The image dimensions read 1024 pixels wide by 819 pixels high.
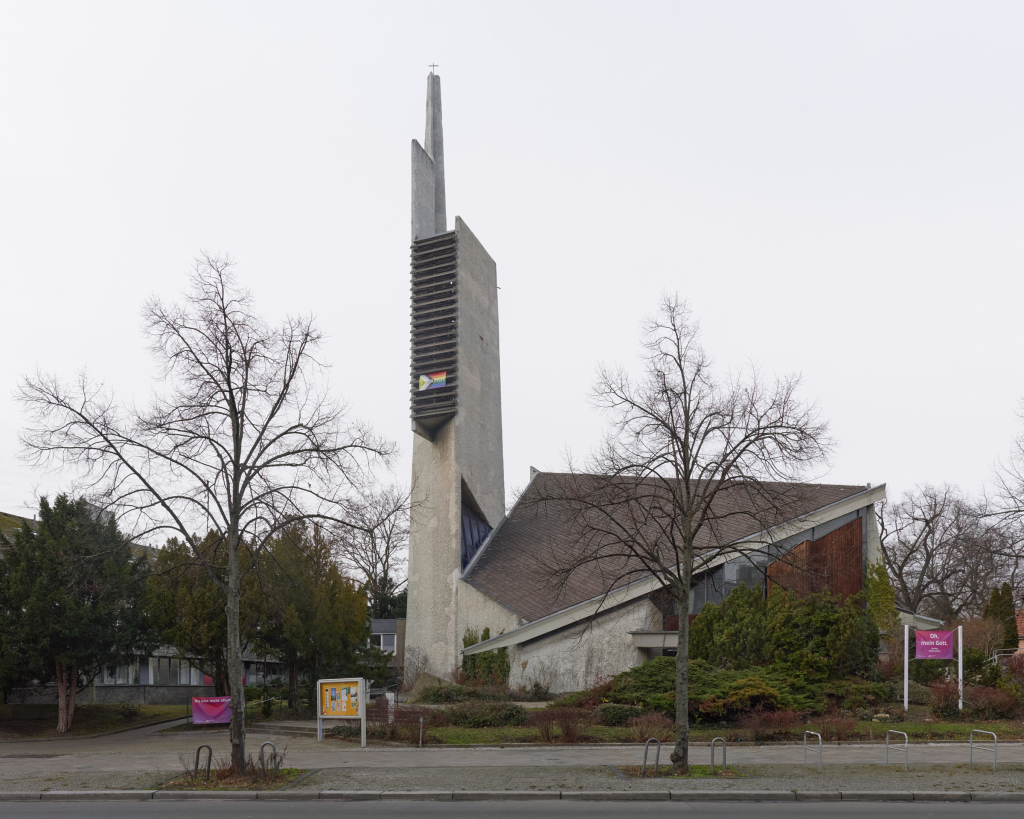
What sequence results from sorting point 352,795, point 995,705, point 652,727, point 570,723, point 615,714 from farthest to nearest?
point 995,705, point 615,714, point 652,727, point 570,723, point 352,795

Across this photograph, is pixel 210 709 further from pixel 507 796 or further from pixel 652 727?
pixel 507 796

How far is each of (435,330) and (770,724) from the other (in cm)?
2134

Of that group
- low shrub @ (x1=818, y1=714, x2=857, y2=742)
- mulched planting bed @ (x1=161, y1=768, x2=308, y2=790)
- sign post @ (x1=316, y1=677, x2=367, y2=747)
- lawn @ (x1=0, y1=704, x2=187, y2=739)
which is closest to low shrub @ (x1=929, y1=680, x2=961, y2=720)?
low shrub @ (x1=818, y1=714, x2=857, y2=742)

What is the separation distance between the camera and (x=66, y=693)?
27.4 metres

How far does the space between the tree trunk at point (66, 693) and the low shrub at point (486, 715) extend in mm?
12461

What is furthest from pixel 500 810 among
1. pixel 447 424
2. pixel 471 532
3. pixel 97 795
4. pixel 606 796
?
pixel 447 424

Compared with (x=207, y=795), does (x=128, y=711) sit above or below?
below

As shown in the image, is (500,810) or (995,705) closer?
(500,810)

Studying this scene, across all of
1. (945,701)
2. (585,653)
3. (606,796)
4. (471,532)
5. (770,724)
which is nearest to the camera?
(606,796)

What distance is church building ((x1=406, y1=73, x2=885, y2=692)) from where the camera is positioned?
3038 centimetres

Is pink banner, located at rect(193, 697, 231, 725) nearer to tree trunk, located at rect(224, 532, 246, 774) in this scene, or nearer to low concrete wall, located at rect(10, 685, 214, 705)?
tree trunk, located at rect(224, 532, 246, 774)

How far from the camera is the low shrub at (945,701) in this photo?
76.0 ft

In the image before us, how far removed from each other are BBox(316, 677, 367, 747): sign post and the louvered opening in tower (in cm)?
1556

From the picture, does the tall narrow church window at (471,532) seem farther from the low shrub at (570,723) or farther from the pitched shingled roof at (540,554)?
the low shrub at (570,723)
